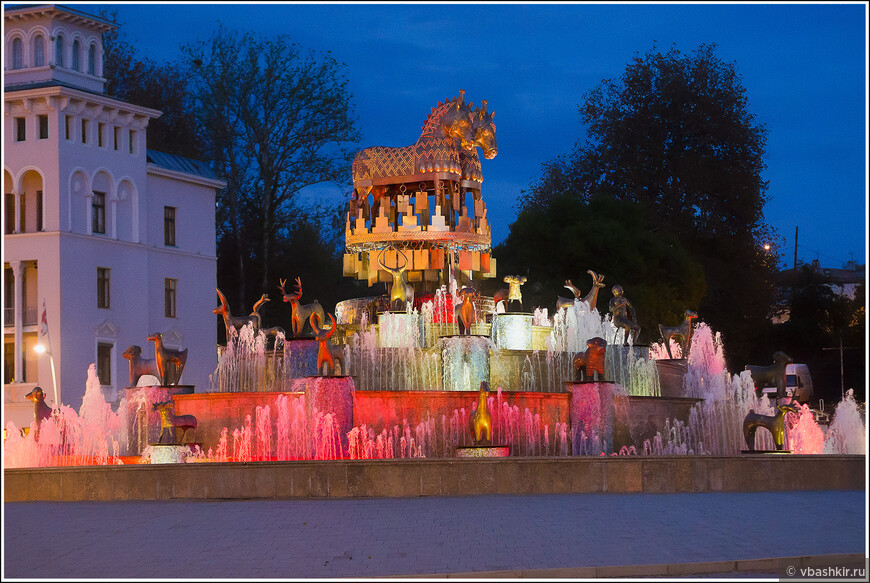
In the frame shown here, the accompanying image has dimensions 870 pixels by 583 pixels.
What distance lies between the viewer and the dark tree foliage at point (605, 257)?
42.1 meters

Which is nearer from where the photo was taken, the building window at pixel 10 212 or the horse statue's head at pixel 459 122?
the horse statue's head at pixel 459 122

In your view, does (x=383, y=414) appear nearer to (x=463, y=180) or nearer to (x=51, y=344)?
(x=463, y=180)

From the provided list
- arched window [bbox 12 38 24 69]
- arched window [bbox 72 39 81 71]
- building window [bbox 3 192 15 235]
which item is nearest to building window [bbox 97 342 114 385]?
building window [bbox 3 192 15 235]

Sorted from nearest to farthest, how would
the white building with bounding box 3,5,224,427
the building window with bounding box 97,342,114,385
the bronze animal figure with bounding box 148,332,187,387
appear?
the bronze animal figure with bounding box 148,332,187,387 < the white building with bounding box 3,5,224,427 < the building window with bounding box 97,342,114,385

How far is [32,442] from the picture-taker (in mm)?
23094

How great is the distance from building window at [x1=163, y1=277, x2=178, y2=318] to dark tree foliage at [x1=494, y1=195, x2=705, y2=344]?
1192 centimetres

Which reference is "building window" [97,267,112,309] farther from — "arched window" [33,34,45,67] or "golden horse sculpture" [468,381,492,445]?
"golden horse sculpture" [468,381,492,445]

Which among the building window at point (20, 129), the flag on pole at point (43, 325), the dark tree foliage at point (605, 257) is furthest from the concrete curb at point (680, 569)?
the building window at point (20, 129)

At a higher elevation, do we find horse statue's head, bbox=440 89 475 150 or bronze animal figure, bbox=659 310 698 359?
horse statue's head, bbox=440 89 475 150

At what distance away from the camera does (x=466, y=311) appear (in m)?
22.2

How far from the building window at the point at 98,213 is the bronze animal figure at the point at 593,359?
2652cm

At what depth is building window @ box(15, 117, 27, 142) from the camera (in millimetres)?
42312

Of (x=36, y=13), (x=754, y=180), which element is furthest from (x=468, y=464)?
(x=754, y=180)

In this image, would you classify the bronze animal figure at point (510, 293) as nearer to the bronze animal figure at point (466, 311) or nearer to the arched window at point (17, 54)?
the bronze animal figure at point (466, 311)
